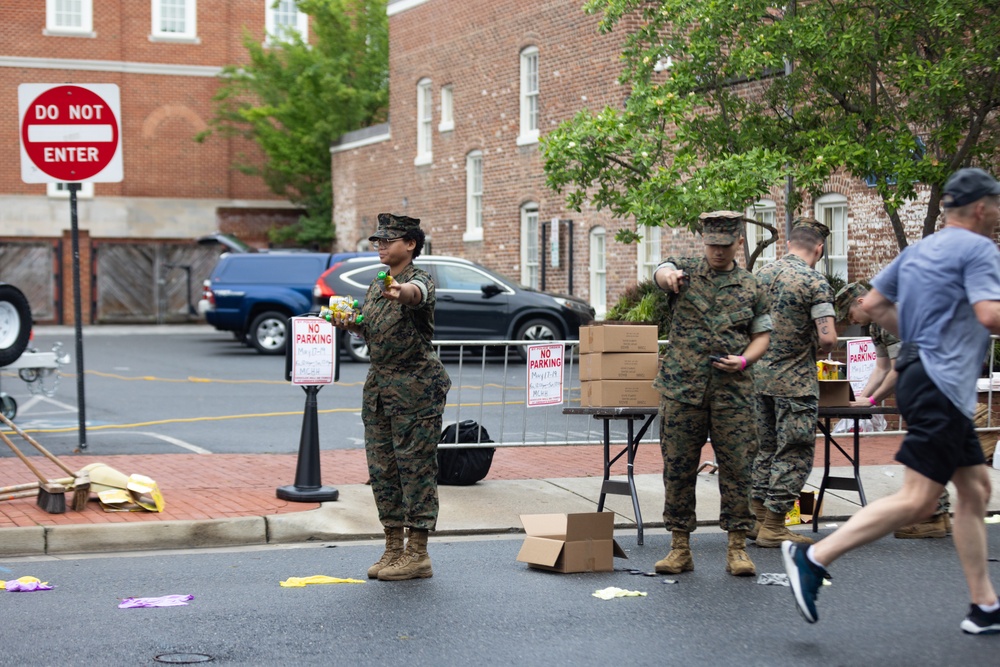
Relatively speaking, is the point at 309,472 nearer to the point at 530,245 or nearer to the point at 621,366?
the point at 621,366

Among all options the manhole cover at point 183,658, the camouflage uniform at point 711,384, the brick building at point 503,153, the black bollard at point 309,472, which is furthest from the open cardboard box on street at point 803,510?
the brick building at point 503,153

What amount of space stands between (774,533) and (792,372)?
3.35ft

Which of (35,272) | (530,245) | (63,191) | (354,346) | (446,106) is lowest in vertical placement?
(354,346)

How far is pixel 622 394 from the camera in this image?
27.1 ft

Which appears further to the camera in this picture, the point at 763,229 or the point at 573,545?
the point at 763,229

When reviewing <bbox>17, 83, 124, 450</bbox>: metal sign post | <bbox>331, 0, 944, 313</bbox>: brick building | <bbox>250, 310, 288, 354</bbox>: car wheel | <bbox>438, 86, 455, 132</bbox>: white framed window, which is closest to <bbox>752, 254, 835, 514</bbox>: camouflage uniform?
<bbox>17, 83, 124, 450</bbox>: metal sign post

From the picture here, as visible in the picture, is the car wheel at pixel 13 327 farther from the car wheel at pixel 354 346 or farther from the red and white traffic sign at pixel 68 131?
the car wheel at pixel 354 346

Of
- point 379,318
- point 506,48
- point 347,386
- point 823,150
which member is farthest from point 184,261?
point 379,318

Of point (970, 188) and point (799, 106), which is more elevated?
point (799, 106)

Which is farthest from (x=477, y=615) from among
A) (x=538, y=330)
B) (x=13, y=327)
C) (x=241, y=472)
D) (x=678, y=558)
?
(x=538, y=330)

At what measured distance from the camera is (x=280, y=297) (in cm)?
2362

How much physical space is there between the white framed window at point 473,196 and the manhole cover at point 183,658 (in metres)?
24.9

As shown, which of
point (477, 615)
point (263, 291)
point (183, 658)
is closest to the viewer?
point (183, 658)

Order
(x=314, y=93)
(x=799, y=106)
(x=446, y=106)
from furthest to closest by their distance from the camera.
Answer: (x=314, y=93)
(x=446, y=106)
(x=799, y=106)
